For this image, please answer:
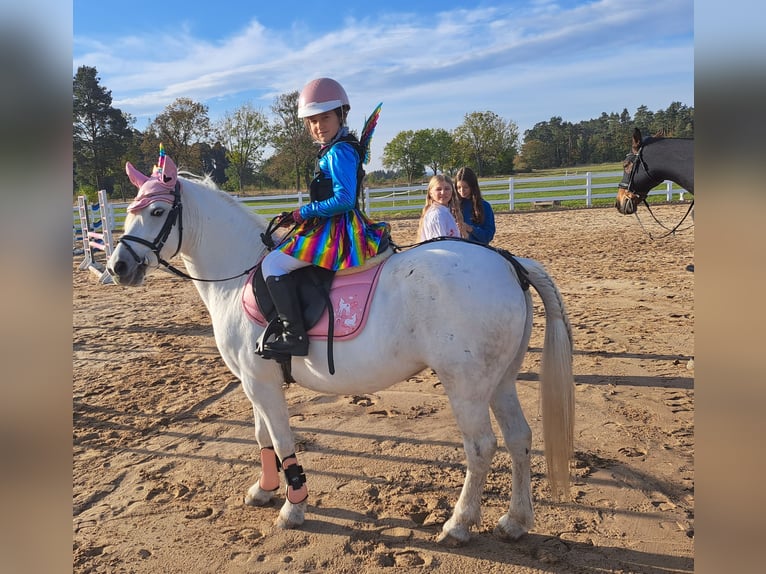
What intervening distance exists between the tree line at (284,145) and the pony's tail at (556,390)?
1.55 meters

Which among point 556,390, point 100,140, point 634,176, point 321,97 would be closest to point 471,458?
point 556,390

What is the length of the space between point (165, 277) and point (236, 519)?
1000 cm

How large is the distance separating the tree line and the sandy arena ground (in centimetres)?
225

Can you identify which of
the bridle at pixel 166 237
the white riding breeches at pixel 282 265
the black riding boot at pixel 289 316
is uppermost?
the bridle at pixel 166 237

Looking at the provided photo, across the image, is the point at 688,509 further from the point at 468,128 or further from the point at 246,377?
the point at 468,128

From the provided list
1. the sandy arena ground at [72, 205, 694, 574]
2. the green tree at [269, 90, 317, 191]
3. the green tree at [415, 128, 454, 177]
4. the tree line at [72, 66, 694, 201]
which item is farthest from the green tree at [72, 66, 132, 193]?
the green tree at [415, 128, 454, 177]

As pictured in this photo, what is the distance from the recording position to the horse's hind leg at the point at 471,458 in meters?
2.89

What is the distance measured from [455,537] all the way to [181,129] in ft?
107

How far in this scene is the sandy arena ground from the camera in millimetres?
2934

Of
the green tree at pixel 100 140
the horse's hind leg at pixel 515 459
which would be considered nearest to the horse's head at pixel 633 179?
the horse's hind leg at pixel 515 459

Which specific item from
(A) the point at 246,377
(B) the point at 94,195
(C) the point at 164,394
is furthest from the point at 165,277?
(B) the point at 94,195

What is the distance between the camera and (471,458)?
2.95 m

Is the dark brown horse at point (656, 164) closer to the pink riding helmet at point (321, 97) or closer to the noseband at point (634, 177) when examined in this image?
the noseband at point (634, 177)
